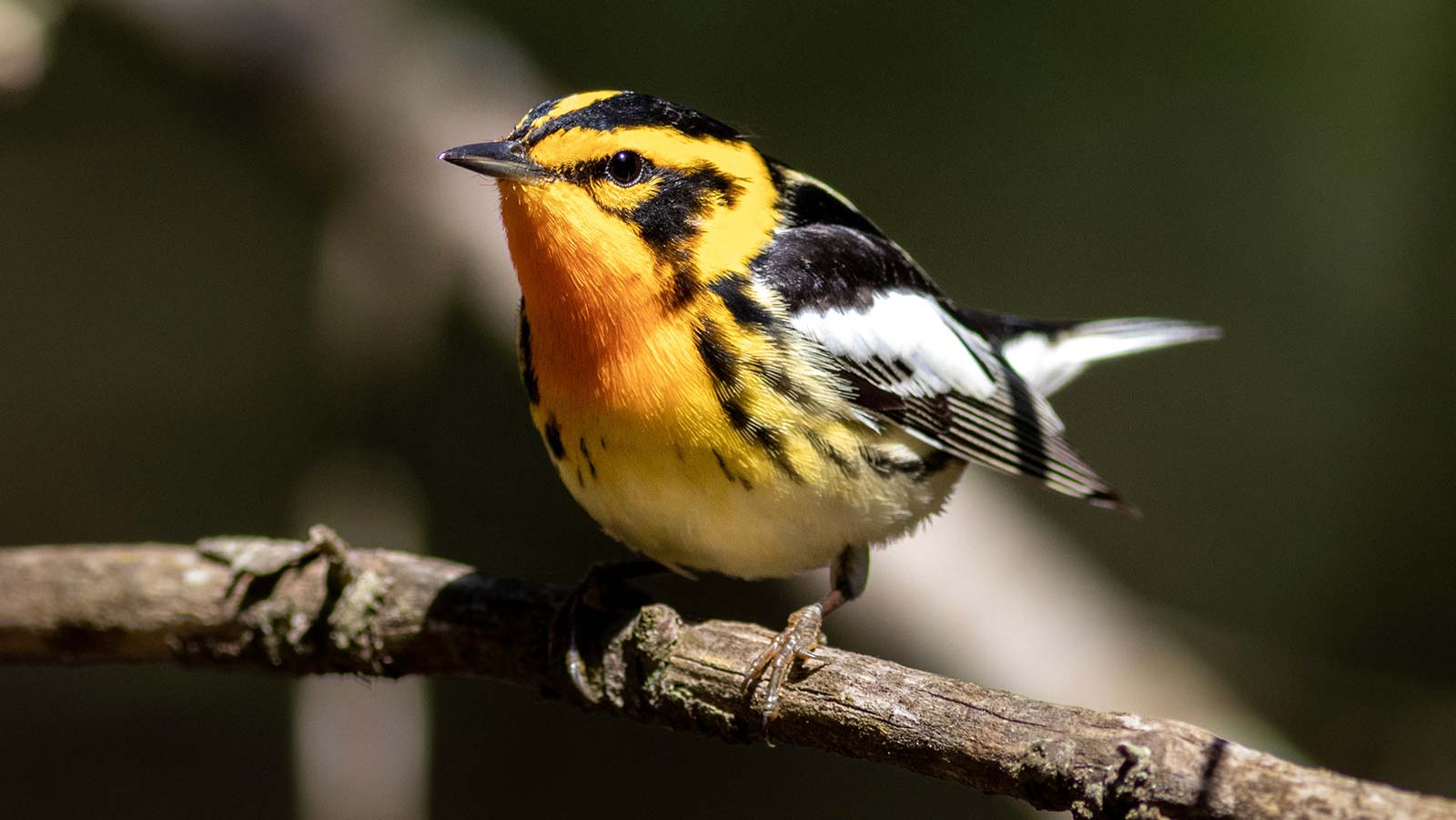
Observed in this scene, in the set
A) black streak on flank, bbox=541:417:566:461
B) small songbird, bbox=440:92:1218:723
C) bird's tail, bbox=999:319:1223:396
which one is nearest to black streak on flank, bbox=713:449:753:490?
small songbird, bbox=440:92:1218:723

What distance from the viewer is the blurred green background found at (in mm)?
5891

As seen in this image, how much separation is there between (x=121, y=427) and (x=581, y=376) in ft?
14.3

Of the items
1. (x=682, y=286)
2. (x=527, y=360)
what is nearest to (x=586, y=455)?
(x=527, y=360)

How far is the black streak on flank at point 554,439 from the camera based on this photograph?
2.84 m

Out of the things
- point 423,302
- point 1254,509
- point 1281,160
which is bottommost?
point 423,302

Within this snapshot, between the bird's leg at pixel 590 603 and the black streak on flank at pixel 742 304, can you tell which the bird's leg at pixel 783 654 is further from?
the black streak on flank at pixel 742 304

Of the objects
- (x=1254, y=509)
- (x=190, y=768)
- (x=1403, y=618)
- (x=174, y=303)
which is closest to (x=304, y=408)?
(x=174, y=303)

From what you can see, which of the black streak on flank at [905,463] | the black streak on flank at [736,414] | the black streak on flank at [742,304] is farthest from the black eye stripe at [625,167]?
the black streak on flank at [905,463]

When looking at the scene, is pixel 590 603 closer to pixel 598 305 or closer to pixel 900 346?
pixel 598 305

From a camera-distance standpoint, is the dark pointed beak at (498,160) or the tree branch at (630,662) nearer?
the tree branch at (630,662)

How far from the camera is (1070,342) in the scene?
4223 mm

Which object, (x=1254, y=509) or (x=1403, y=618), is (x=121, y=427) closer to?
(x=1254, y=509)

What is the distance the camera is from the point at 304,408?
6387 mm

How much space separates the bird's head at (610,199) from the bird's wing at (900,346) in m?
0.19
